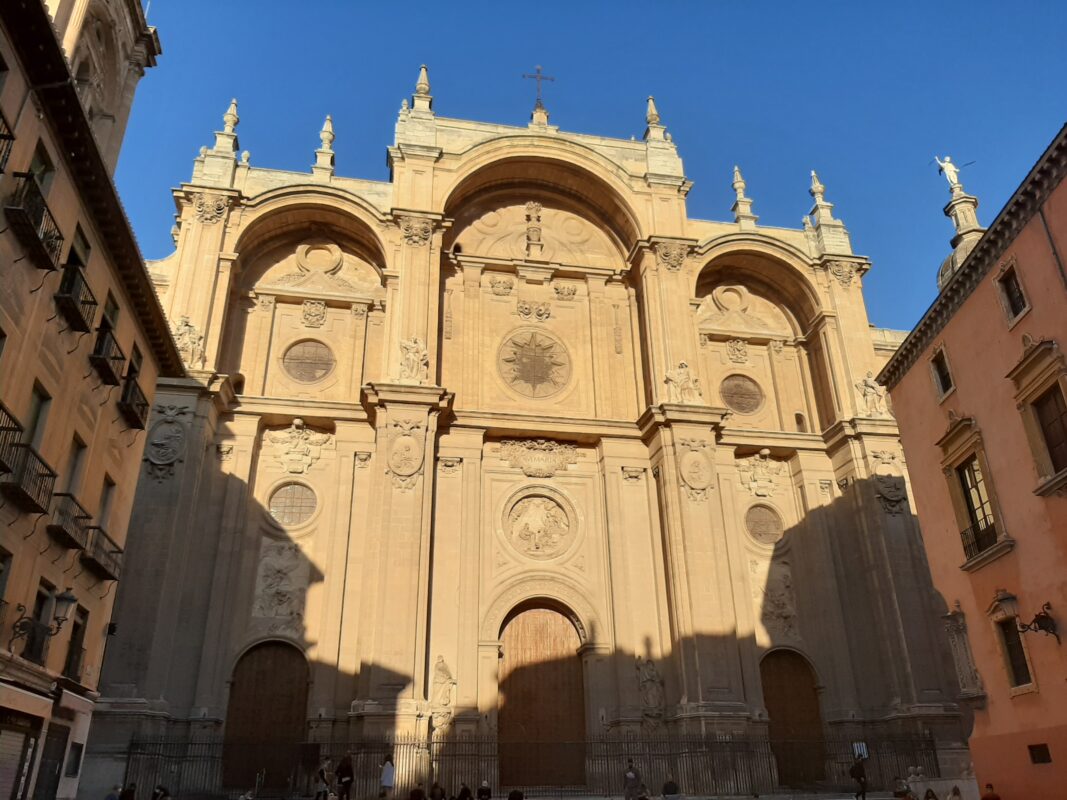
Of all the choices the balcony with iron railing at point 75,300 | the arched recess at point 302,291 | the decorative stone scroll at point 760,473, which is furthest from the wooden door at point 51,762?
the decorative stone scroll at point 760,473

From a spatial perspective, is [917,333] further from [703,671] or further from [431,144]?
[431,144]

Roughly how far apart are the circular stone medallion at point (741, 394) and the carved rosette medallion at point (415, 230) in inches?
433

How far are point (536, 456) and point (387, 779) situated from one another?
34.1 feet

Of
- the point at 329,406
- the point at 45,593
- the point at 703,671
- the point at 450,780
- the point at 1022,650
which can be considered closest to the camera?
the point at 45,593

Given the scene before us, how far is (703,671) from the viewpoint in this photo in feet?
72.0

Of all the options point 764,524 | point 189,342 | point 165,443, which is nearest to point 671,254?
point 764,524

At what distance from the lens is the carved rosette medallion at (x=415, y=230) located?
26.0 metres

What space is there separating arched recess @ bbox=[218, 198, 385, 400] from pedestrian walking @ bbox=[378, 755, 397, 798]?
11.1m

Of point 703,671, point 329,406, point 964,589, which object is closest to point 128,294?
point 329,406

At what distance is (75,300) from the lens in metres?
14.0

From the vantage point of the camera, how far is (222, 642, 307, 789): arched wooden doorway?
68.3 ft

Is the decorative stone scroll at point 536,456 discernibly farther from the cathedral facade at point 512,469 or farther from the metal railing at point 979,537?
the metal railing at point 979,537

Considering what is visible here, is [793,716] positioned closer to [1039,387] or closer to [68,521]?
[1039,387]

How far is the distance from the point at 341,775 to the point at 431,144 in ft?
63.2
